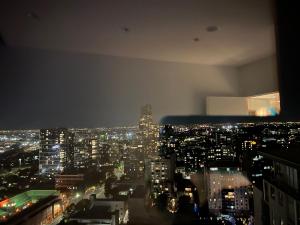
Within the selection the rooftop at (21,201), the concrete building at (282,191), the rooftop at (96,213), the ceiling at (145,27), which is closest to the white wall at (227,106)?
the ceiling at (145,27)

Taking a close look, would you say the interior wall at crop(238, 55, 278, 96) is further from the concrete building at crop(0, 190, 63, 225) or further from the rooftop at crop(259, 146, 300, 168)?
the concrete building at crop(0, 190, 63, 225)

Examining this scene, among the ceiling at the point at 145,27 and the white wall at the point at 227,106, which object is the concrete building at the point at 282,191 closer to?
the white wall at the point at 227,106

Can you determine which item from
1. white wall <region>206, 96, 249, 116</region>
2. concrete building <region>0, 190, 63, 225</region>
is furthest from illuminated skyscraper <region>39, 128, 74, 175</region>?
white wall <region>206, 96, 249, 116</region>

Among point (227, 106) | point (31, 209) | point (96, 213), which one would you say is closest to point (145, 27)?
point (227, 106)

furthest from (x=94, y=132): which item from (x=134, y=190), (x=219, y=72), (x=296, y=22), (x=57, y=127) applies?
(x=296, y=22)

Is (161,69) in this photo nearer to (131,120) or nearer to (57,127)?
(131,120)

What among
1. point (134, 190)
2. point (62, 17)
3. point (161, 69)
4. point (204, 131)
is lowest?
point (134, 190)
